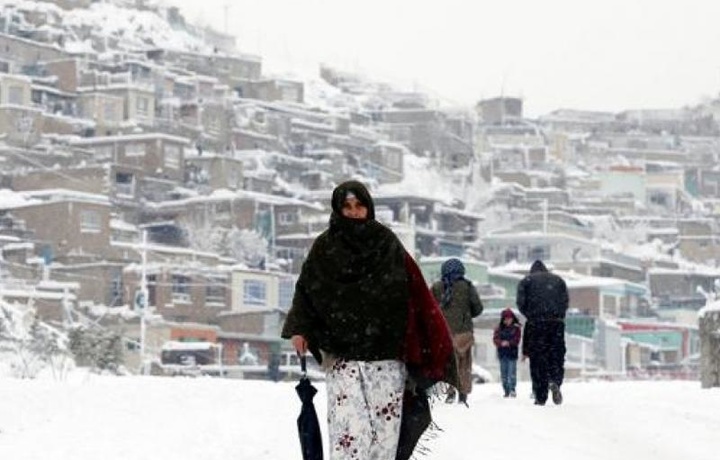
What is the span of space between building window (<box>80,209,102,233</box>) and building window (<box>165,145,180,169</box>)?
647 inches

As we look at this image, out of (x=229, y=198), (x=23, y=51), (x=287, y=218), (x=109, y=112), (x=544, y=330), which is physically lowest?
(x=544, y=330)

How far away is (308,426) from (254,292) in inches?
2423

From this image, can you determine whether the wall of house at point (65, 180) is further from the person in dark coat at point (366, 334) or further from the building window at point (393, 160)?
the person in dark coat at point (366, 334)

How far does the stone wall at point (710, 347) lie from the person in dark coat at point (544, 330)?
336 cm

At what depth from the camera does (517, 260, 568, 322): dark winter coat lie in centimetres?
1534

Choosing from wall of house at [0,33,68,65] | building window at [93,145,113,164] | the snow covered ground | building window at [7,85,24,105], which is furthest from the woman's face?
wall of house at [0,33,68,65]

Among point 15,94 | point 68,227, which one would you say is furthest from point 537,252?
point 68,227

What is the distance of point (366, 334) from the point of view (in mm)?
7254

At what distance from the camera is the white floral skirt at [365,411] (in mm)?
7246

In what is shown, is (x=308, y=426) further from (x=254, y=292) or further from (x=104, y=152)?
(x=104, y=152)

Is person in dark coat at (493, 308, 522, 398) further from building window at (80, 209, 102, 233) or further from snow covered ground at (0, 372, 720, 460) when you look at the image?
building window at (80, 209, 102, 233)

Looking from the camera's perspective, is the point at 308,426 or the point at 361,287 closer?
the point at 361,287

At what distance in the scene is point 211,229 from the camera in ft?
259

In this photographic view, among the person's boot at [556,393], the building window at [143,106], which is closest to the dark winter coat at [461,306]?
the person's boot at [556,393]
